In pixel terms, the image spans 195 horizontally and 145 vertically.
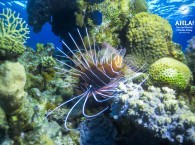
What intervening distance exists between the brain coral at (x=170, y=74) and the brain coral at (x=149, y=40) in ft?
2.66

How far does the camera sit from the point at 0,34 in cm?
263

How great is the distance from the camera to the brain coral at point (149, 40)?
4555mm

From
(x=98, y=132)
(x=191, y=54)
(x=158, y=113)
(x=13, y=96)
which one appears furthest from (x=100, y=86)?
(x=191, y=54)

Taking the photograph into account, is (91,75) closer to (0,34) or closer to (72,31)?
(0,34)

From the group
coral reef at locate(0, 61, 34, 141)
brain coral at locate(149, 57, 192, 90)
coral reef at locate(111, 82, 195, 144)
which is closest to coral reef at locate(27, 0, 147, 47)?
brain coral at locate(149, 57, 192, 90)

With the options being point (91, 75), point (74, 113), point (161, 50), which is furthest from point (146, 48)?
point (74, 113)

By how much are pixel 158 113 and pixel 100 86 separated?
1007mm

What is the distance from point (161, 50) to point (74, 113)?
205 cm

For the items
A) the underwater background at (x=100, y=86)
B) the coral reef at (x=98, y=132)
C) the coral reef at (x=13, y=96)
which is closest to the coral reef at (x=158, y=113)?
the underwater background at (x=100, y=86)

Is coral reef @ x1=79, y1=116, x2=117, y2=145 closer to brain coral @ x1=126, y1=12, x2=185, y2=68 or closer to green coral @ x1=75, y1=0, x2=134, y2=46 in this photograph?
brain coral @ x1=126, y1=12, x2=185, y2=68

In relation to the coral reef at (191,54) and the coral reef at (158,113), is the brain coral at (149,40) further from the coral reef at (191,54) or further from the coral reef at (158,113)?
the coral reef at (158,113)

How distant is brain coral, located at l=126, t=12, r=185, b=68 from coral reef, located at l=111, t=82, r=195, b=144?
162 centimetres

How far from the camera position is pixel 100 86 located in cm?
347

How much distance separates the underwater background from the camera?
2.63 m
